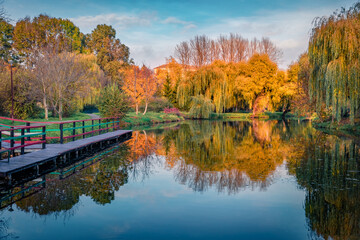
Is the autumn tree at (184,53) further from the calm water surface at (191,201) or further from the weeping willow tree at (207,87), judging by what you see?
the calm water surface at (191,201)

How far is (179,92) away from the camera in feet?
142

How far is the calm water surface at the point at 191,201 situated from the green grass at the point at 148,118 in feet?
64.9

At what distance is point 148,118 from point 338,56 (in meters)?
22.3

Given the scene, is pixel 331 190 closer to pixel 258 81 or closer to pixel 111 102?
pixel 111 102

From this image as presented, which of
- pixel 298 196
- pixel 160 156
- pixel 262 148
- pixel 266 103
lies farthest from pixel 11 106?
pixel 266 103

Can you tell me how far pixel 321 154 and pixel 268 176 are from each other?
203 inches

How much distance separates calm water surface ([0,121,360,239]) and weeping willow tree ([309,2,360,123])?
749cm

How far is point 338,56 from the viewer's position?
18.6m

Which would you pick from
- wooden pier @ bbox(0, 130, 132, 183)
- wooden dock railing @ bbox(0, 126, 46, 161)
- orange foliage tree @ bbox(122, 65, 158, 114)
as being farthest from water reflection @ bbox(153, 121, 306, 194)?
orange foliage tree @ bbox(122, 65, 158, 114)

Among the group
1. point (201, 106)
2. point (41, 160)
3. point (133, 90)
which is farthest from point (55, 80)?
point (201, 106)

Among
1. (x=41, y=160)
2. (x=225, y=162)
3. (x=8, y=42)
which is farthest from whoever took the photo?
(x=8, y=42)

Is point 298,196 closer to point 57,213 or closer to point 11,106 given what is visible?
point 57,213

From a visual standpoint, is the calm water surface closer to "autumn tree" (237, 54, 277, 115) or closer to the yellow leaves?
the yellow leaves

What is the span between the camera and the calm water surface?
18.2 ft
